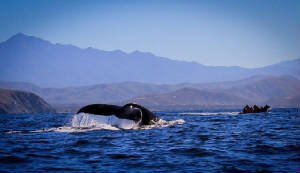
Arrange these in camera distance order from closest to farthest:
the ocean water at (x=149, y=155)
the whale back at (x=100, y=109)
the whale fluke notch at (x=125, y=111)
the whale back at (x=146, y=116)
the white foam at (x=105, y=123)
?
the ocean water at (x=149, y=155)
the whale back at (x=100, y=109)
the whale fluke notch at (x=125, y=111)
the whale back at (x=146, y=116)
the white foam at (x=105, y=123)

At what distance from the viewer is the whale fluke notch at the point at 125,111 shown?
14.4m

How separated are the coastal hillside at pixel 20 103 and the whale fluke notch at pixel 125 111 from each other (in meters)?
115

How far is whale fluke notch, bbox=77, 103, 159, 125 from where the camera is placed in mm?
14369

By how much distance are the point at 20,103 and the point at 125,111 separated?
415ft

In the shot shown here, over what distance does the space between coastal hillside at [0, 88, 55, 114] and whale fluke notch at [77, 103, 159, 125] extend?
A: 114659mm

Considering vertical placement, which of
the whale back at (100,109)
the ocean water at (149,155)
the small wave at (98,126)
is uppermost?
the whale back at (100,109)

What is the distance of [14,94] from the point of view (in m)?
137

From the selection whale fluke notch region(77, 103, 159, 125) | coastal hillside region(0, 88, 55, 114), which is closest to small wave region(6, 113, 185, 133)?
whale fluke notch region(77, 103, 159, 125)

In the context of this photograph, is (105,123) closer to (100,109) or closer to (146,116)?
(146,116)

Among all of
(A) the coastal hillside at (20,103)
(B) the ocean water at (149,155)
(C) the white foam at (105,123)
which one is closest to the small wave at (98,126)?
(C) the white foam at (105,123)

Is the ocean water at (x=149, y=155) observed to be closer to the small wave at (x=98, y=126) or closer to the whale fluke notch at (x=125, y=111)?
the whale fluke notch at (x=125, y=111)

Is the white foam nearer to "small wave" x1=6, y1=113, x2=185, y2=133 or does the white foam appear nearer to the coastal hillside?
"small wave" x1=6, y1=113, x2=185, y2=133

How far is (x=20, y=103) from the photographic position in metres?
Result: 134

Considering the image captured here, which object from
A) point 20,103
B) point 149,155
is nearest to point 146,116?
point 149,155
